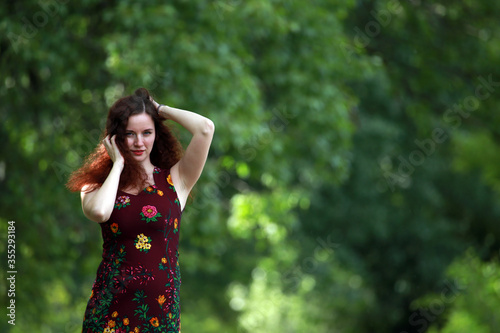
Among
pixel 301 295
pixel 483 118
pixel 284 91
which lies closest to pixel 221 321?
pixel 301 295

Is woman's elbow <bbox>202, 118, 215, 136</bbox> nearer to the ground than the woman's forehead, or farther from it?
farther from it

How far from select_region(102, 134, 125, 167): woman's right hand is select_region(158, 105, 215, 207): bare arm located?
0.23m

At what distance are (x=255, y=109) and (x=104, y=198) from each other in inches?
202

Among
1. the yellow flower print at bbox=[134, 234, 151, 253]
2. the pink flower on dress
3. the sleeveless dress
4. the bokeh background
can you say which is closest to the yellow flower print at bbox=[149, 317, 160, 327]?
the sleeveless dress

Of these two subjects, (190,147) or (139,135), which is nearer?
(139,135)

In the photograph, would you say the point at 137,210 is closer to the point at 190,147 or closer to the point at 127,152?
the point at 127,152

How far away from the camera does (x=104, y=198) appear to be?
3.15 m

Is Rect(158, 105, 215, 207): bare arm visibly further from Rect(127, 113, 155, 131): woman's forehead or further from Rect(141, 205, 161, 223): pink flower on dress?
Rect(141, 205, 161, 223): pink flower on dress

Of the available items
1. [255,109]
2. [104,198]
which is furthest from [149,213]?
[255,109]

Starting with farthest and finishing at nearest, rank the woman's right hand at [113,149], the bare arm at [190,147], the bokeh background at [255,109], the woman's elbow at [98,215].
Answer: the bokeh background at [255,109] → the bare arm at [190,147] → the woman's right hand at [113,149] → the woman's elbow at [98,215]

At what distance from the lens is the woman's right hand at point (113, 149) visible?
10.8ft

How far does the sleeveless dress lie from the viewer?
125 inches

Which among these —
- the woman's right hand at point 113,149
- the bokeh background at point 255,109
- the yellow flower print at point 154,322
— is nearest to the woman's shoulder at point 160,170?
the woman's right hand at point 113,149

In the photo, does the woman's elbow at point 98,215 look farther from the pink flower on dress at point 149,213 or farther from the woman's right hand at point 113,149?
the woman's right hand at point 113,149
